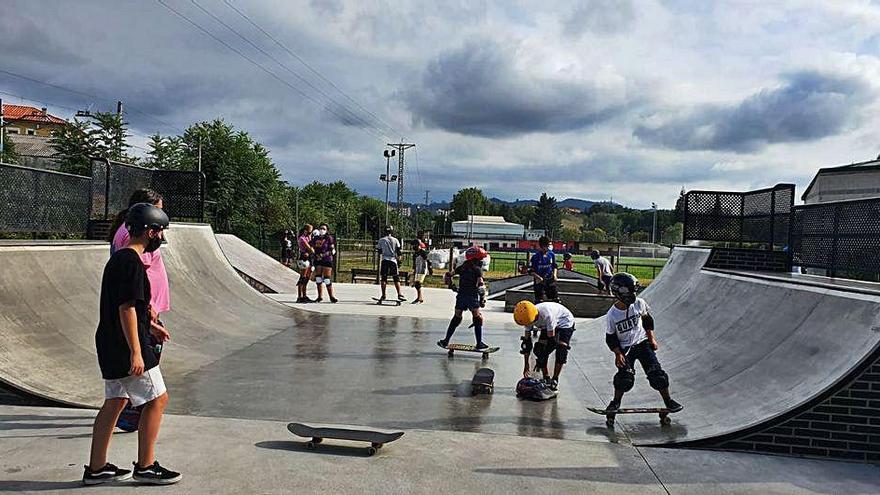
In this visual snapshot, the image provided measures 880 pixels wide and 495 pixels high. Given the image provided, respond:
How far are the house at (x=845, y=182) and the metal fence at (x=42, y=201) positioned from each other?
84.2 feet

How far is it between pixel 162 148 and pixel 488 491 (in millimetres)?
49553

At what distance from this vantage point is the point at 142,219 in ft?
12.5

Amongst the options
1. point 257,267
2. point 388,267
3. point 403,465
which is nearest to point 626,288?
point 403,465

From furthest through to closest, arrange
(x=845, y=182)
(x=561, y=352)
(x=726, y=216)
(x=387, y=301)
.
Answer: (x=845, y=182)
(x=387, y=301)
(x=726, y=216)
(x=561, y=352)

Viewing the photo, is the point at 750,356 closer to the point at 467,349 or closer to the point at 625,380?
the point at 625,380

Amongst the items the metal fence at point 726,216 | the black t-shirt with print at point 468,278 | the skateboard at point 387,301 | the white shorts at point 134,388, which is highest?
the metal fence at point 726,216

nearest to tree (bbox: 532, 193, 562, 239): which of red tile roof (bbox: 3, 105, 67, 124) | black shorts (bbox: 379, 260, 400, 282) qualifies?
red tile roof (bbox: 3, 105, 67, 124)

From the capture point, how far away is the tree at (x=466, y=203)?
172 m

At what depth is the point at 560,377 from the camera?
320 inches

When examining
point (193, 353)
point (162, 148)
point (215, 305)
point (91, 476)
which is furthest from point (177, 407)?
point (162, 148)

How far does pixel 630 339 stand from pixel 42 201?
942 centimetres

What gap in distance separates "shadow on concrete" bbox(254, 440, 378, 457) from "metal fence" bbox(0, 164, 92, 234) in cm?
672

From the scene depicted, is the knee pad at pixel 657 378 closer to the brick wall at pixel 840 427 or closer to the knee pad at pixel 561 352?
the brick wall at pixel 840 427

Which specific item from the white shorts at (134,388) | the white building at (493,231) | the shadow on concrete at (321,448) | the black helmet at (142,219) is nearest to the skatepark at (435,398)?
the shadow on concrete at (321,448)
